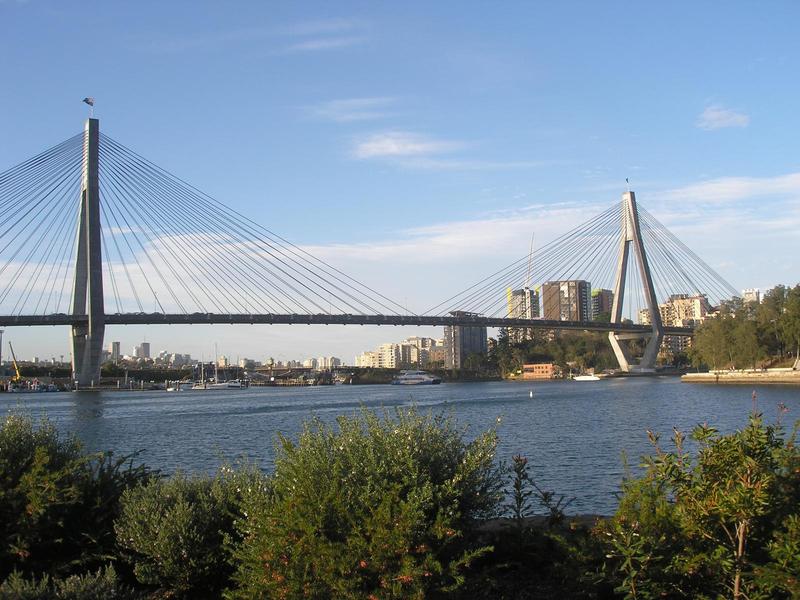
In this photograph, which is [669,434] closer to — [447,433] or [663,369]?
[447,433]

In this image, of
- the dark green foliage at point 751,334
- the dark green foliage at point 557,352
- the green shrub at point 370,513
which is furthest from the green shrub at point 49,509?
the dark green foliage at point 557,352

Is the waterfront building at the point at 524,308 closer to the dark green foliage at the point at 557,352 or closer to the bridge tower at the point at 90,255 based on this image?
the dark green foliage at the point at 557,352

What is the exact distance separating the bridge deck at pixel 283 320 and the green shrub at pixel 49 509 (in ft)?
154

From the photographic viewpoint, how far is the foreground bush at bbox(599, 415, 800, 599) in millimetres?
4648

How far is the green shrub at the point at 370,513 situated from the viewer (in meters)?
4.96

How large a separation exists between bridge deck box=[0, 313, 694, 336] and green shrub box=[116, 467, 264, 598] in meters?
48.5

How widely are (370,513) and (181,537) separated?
68.9 inches

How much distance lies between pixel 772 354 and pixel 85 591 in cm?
7254

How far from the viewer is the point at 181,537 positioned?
614 cm

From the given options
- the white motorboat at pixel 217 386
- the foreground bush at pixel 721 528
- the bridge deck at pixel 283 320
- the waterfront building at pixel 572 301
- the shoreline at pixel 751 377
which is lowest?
the white motorboat at pixel 217 386

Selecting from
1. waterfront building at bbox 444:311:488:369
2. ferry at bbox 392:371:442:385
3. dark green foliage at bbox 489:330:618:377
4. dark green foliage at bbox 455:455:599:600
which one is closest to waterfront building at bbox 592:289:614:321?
waterfront building at bbox 444:311:488:369

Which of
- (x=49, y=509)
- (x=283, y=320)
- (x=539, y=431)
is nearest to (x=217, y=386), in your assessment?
(x=283, y=320)

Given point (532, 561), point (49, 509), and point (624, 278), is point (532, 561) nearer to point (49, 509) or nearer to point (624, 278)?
point (49, 509)

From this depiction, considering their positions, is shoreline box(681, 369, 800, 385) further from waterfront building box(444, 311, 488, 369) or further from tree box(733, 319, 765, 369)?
waterfront building box(444, 311, 488, 369)
